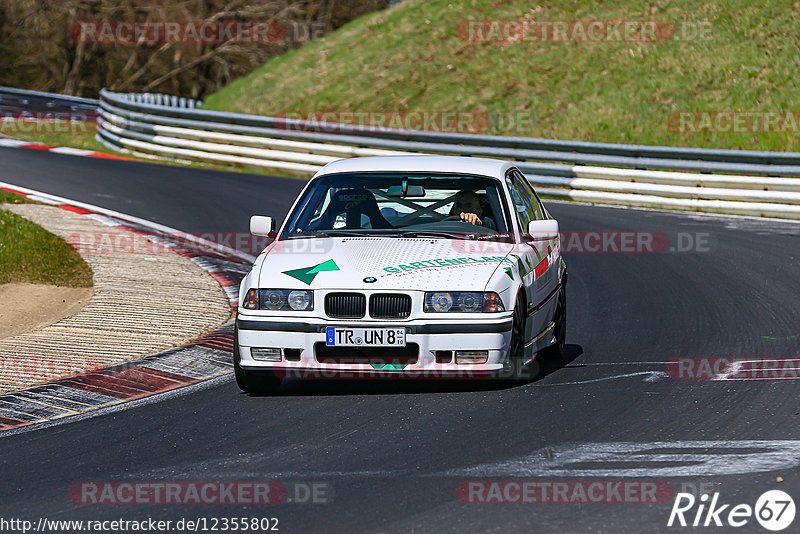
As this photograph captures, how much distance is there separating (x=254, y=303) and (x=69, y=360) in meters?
1.94

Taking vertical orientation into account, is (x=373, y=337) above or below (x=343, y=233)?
below

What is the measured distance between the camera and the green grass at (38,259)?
12.4 metres

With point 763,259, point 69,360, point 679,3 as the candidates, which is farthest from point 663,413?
point 679,3

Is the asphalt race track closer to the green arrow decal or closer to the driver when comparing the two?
the green arrow decal

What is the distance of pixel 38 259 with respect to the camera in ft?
42.3

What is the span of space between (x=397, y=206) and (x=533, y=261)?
1.21 metres

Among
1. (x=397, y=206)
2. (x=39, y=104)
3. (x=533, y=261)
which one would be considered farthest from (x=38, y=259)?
(x=39, y=104)

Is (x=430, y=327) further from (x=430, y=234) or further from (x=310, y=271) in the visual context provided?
(x=430, y=234)

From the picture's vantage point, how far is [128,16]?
49.0 meters

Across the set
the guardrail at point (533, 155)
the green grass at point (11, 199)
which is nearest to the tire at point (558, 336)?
the green grass at point (11, 199)

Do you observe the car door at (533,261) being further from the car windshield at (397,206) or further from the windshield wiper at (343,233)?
the windshield wiper at (343,233)

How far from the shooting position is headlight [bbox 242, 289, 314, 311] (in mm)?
7691

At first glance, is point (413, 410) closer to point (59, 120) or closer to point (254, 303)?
point (254, 303)

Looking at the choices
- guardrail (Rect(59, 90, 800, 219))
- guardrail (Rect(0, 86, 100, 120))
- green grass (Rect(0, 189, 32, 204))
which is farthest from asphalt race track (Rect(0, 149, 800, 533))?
guardrail (Rect(0, 86, 100, 120))
